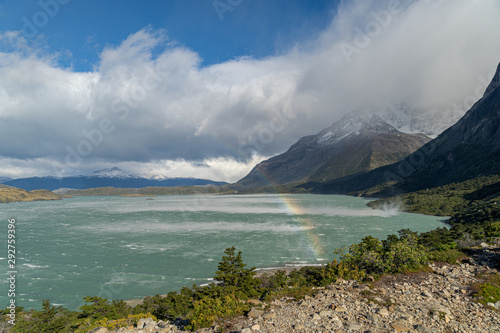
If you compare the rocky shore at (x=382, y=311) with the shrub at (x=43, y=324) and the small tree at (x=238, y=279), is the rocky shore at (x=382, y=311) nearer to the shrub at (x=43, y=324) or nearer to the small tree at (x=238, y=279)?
the small tree at (x=238, y=279)

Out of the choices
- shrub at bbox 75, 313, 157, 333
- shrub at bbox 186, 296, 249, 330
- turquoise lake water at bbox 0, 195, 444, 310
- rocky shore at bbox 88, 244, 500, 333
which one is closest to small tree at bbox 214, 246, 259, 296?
rocky shore at bbox 88, 244, 500, 333

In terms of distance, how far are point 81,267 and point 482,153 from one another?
837ft

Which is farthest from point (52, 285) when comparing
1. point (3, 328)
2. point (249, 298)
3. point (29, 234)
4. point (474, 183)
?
point (474, 183)

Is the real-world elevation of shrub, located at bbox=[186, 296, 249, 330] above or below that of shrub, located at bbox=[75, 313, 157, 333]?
above

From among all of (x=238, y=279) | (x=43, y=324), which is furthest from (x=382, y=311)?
(x=43, y=324)

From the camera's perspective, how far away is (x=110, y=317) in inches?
735

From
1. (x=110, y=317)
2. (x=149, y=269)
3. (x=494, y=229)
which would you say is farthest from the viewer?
(x=149, y=269)

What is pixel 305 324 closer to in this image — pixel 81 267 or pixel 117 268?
pixel 117 268

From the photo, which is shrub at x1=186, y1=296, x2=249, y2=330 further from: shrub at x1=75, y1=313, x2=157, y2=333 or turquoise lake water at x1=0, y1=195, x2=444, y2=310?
turquoise lake water at x1=0, y1=195, x2=444, y2=310

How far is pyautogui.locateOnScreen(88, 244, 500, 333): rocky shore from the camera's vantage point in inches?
485

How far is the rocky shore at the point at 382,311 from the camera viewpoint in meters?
12.3

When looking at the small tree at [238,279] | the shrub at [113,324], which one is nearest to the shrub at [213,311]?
the shrub at [113,324]

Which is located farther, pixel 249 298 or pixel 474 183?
pixel 474 183

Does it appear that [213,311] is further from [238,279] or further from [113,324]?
[238,279]
